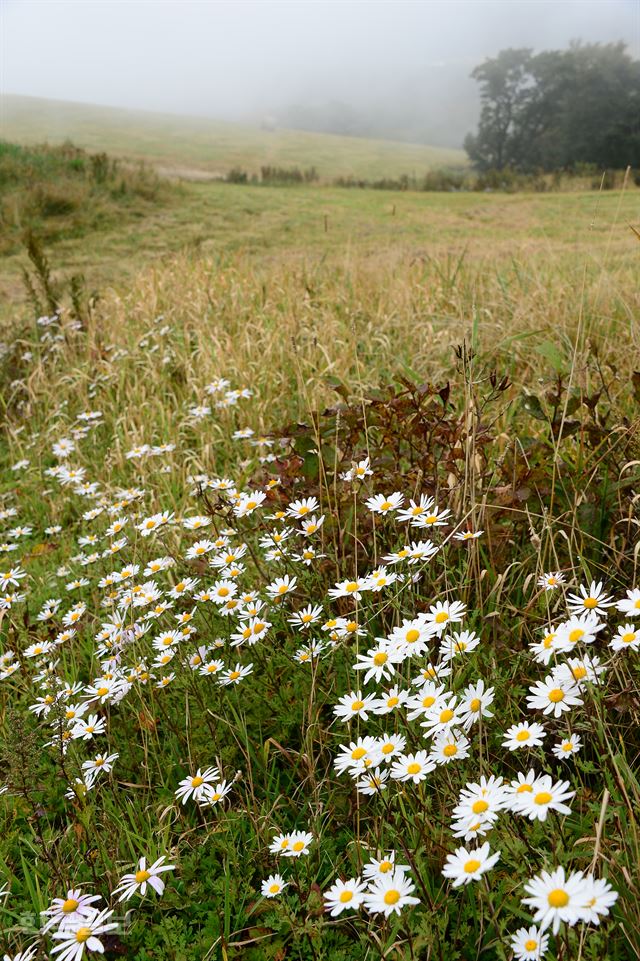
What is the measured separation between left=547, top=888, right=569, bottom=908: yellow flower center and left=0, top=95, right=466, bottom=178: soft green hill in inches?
984

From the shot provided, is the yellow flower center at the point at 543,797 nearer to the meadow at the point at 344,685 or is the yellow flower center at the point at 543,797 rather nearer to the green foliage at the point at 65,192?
the meadow at the point at 344,685

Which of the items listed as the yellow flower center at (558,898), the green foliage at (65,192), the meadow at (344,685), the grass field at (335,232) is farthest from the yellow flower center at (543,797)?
the green foliage at (65,192)

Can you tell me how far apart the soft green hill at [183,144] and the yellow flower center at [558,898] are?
82.0 feet

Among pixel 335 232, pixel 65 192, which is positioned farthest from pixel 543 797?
pixel 65 192

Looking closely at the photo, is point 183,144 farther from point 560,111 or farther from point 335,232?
point 335,232

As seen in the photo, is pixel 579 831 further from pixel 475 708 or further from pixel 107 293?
pixel 107 293

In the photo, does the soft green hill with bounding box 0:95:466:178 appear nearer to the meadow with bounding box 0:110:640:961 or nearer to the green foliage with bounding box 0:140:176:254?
the green foliage with bounding box 0:140:176:254

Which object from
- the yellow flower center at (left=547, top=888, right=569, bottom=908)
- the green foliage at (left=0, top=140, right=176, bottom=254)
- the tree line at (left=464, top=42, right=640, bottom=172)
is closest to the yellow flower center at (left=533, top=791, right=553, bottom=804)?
the yellow flower center at (left=547, top=888, right=569, bottom=908)

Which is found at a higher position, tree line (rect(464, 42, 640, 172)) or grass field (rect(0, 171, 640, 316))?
tree line (rect(464, 42, 640, 172))

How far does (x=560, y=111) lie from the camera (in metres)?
48.9

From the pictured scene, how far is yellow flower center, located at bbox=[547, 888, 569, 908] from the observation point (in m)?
0.83

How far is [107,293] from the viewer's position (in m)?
6.54

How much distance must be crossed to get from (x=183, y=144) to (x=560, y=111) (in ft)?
86.5

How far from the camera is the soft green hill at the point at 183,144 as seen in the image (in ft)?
117
